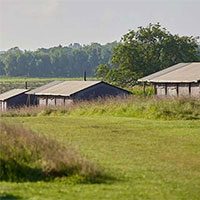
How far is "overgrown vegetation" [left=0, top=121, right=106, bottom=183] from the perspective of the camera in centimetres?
1343

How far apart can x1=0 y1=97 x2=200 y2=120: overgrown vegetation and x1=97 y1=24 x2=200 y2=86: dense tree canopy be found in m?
28.8

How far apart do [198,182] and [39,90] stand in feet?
141

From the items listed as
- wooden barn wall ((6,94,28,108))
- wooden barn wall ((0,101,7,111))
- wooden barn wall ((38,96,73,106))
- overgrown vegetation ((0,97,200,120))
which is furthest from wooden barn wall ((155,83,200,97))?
wooden barn wall ((0,101,7,111))

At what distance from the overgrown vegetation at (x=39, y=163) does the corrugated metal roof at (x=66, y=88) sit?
1372 inches

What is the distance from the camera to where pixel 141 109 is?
108ft

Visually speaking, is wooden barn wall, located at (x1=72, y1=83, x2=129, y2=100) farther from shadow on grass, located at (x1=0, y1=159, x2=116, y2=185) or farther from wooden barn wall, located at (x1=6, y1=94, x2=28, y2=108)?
shadow on grass, located at (x1=0, y1=159, x2=116, y2=185)

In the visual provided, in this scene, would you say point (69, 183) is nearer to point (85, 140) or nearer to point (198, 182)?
point (198, 182)

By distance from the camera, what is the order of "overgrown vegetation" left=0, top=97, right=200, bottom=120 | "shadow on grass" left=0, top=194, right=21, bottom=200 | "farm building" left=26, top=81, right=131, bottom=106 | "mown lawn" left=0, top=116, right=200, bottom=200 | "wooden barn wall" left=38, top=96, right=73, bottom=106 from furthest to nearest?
1. "wooden barn wall" left=38, top=96, right=73, bottom=106
2. "farm building" left=26, top=81, right=131, bottom=106
3. "overgrown vegetation" left=0, top=97, right=200, bottom=120
4. "mown lawn" left=0, top=116, right=200, bottom=200
5. "shadow on grass" left=0, top=194, right=21, bottom=200

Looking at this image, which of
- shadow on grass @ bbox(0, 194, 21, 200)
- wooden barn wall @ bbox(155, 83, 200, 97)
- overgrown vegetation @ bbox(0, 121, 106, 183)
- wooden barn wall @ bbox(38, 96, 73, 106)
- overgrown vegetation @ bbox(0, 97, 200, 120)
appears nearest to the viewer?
shadow on grass @ bbox(0, 194, 21, 200)

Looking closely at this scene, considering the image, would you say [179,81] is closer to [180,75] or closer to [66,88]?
[180,75]

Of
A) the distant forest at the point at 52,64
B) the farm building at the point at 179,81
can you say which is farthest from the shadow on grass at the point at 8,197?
the distant forest at the point at 52,64

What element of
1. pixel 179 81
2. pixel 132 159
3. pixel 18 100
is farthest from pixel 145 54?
pixel 132 159

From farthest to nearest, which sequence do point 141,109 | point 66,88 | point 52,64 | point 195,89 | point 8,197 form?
point 52,64
point 66,88
point 195,89
point 141,109
point 8,197

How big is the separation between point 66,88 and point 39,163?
39.1m
